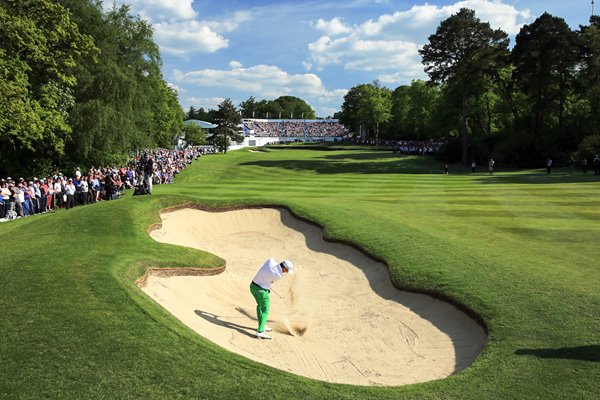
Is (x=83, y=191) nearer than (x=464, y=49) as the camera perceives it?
Yes

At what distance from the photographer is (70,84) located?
1364 inches

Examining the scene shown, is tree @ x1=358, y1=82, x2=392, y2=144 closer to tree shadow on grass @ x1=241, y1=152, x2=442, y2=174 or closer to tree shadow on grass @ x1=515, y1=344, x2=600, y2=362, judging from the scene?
tree shadow on grass @ x1=241, y1=152, x2=442, y2=174

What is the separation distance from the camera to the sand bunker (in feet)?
33.1

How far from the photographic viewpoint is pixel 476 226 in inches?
840

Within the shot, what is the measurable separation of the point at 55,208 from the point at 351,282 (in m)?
20.2

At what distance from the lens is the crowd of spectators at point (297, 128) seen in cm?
18112

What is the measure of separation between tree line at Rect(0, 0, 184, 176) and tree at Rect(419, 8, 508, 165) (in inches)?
1434

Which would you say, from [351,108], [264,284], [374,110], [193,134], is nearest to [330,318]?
[264,284]

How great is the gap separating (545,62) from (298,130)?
131 meters

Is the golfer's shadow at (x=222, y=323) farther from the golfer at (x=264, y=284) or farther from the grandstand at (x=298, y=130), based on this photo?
the grandstand at (x=298, y=130)

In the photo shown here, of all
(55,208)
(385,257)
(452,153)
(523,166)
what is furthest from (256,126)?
(385,257)

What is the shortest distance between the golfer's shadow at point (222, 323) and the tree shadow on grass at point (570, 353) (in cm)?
626

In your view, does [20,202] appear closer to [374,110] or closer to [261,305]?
[261,305]

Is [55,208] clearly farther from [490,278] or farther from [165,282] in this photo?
[490,278]
